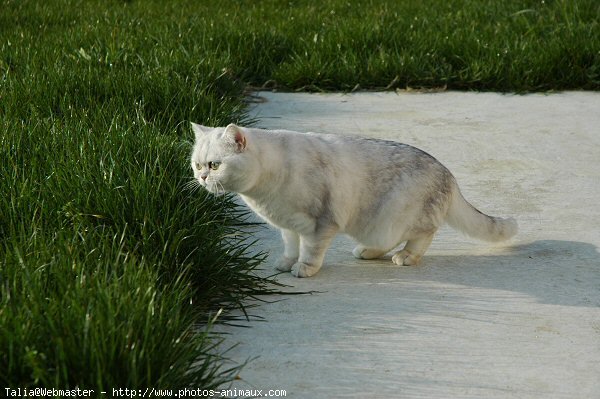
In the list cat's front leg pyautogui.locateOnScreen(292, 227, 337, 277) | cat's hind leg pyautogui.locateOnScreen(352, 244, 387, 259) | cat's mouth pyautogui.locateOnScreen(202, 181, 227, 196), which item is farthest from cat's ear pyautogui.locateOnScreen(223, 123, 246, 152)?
cat's hind leg pyautogui.locateOnScreen(352, 244, 387, 259)

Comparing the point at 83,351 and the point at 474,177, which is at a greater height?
the point at 83,351

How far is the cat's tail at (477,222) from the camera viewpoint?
164 inches

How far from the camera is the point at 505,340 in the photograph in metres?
3.24

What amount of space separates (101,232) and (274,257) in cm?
92

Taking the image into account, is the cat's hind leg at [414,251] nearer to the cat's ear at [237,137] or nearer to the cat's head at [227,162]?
the cat's head at [227,162]

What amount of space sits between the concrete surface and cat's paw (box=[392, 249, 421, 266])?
38mm

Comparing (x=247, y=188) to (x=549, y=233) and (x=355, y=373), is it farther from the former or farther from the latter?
(x=549, y=233)

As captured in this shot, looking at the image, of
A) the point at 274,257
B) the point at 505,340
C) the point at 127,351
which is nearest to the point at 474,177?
the point at 274,257

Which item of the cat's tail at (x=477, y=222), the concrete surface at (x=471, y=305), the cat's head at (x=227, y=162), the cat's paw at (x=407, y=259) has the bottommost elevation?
the cat's paw at (x=407, y=259)

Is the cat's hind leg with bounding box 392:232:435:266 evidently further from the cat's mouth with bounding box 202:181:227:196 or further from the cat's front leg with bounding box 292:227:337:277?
the cat's mouth with bounding box 202:181:227:196

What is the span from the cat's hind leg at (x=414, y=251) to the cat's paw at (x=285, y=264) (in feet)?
1.50

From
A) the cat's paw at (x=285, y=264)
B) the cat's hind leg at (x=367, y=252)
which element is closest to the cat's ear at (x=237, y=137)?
the cat's paw at (x=285, y=264)

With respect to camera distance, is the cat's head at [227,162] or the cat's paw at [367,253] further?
the cat's paw at [367,253]

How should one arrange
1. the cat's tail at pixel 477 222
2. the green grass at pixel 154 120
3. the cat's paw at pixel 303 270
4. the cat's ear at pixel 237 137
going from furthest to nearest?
1. the cat's tail at pixel 477 222
2. the cat's paw at pixel 303 270
3. the cat's ear at pixel 237 137
4. the green grass at pixel 154 120
